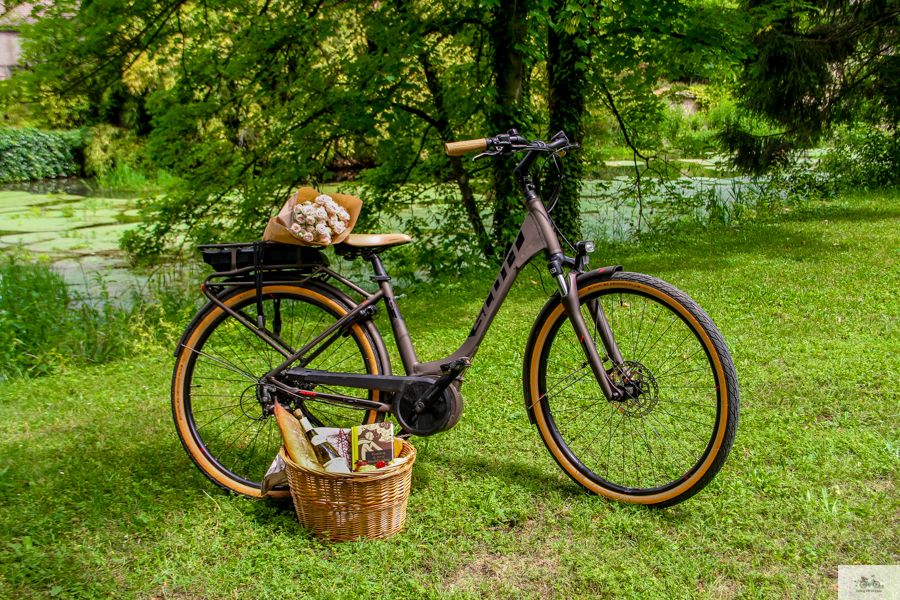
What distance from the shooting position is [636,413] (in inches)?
92.9

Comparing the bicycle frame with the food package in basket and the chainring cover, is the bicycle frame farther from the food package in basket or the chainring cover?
the food package in basket

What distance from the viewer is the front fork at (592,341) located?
2.35 m

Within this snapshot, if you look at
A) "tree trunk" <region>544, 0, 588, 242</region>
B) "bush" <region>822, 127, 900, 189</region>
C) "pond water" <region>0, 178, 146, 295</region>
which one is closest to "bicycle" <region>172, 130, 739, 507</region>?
"pond water" <region>0, 178, 146, 295</region>

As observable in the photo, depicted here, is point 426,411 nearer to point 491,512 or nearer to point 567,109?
point 491,512

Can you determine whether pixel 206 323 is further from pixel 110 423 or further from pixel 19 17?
pixel 19 17

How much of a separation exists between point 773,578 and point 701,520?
0.32 m

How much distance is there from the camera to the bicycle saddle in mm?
2561

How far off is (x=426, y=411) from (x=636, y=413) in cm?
74

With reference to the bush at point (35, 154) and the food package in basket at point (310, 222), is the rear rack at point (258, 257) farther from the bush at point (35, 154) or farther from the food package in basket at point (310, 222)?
the bush at point (35, 154)

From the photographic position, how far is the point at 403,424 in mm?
2523

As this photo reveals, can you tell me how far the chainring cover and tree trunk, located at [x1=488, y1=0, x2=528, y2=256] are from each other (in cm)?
381

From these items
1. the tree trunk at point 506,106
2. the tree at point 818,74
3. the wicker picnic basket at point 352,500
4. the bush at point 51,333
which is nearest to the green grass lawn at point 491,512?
the wicker picnic basket at point 352,500

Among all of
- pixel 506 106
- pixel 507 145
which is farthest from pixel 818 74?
pixel 507 145

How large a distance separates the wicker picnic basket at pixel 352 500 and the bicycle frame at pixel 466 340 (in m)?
0.32
